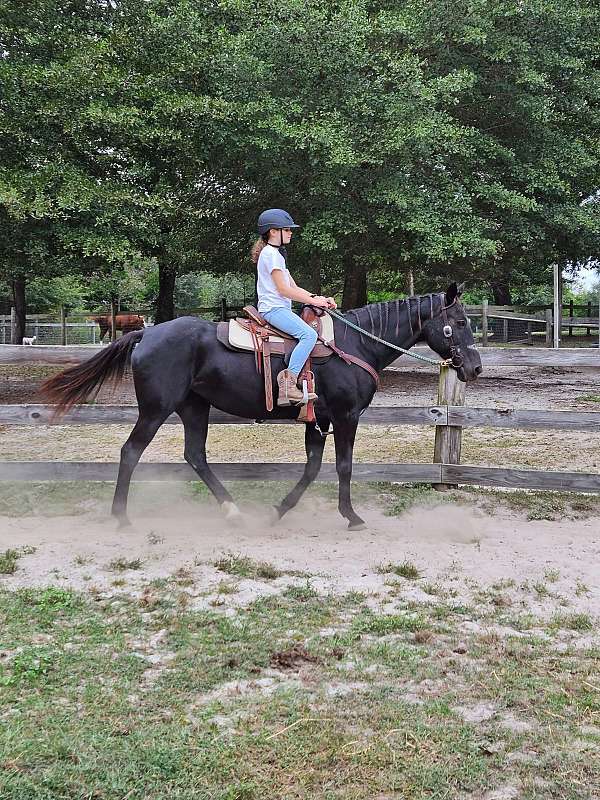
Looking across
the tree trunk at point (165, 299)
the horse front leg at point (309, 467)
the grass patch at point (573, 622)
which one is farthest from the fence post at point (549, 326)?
the grass patch at point (573, 622)

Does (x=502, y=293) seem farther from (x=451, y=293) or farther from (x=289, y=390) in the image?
(x=289, y=390)

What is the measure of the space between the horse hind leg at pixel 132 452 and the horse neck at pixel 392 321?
1.83m

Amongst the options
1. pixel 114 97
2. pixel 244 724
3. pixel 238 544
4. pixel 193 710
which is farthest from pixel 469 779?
pixel 114 97

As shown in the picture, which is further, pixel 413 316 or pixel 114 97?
pixel 114 97

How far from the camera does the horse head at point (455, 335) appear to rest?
631 cm

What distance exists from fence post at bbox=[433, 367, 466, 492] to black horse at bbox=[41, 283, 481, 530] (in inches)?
32.6

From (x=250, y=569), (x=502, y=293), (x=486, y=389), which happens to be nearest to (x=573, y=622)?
(x=250, y=569)

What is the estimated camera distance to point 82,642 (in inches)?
144

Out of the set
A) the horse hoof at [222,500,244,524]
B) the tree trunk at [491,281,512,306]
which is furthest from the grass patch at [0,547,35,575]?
the tree trunk at [491,281,512,306]

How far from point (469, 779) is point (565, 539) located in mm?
3412

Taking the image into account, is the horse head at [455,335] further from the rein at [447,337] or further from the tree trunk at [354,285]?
the tree trunk at [354,285]

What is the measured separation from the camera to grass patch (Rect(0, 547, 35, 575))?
15.7 feet

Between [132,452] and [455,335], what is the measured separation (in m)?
2.90

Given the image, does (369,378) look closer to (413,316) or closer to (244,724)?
(413,316)
